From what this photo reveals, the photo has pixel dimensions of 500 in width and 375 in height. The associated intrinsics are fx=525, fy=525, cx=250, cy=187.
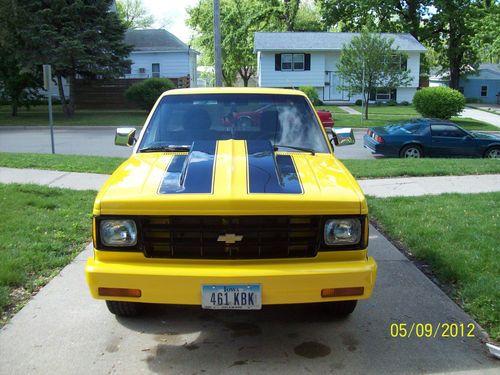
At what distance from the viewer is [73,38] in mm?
25266

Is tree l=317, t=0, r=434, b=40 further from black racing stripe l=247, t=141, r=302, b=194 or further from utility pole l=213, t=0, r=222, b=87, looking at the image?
black racing stripe l=247, t=141, r=302, b=194

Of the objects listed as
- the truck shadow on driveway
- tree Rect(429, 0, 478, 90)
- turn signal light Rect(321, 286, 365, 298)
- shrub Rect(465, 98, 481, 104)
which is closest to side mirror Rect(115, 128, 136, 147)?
the truck shadow on driveway

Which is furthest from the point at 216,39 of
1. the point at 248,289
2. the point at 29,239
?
the point at 248,289

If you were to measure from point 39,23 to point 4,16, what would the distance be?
1642 millimetres

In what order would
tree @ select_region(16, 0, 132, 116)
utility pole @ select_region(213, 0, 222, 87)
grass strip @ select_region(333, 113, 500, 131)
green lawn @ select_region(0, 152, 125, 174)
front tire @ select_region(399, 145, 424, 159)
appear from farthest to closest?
tree @ select_region(16, 0, 132, 116) < grass strip @ select_region(333, 113, 500, 131) < utility pole @ select_region(213, 0, 222, 87) < front tire @ select_region(399, 145, 424, 159) < green lawn @ select_region(0, 152, 125, 174)

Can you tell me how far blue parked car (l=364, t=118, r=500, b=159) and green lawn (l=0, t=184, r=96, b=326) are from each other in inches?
349

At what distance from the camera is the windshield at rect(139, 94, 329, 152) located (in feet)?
15.3

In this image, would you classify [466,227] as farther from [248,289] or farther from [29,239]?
[29,239]

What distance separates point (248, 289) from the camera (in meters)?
3.23

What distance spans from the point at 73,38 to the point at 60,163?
53.6 feet

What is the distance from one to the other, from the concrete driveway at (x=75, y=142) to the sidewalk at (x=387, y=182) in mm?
5068

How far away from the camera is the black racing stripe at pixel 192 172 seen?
3396mm

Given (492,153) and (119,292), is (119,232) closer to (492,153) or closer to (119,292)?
(119,292)
